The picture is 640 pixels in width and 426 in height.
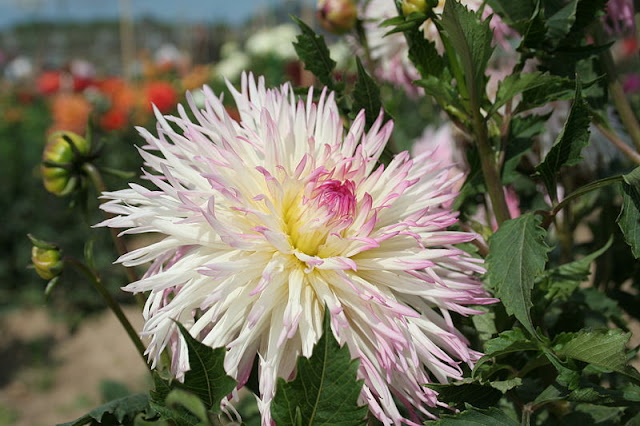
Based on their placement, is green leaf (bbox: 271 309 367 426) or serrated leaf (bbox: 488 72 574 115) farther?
A: serrated leaf (bbox: 488 72 574 115)

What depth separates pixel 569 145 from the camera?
57 centimetres

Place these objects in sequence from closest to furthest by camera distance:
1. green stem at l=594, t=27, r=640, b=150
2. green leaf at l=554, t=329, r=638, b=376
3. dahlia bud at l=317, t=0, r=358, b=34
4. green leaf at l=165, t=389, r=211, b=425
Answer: green leaf at l=165, t=389, r=211, b=425
green leaf at l=554, t=329, r=638, b=376
green stem at l=594, t=27, r=640, b=150
dahlia bud at l=317, t=0, r=358, b=34

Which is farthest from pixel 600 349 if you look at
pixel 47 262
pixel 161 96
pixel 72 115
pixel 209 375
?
pixel 72 115

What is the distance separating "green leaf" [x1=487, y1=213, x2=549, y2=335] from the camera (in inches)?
19.8

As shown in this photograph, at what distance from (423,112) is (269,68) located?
104cm

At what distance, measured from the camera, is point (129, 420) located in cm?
58

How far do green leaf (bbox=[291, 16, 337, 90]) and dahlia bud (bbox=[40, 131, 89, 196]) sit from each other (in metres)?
0.30

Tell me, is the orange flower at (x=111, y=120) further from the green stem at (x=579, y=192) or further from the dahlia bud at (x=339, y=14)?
the green stem at (x=579, y=192)

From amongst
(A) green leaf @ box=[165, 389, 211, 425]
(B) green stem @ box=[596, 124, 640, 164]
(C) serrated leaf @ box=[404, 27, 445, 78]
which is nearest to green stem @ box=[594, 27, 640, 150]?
(B) green stem @ box=[596, 124, 640, 164]

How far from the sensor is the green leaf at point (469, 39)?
0.52 metres

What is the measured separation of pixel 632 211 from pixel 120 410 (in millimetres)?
468

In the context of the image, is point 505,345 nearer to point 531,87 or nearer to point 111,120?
point 531,87

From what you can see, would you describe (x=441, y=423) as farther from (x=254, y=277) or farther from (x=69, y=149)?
(x=69, y=149)

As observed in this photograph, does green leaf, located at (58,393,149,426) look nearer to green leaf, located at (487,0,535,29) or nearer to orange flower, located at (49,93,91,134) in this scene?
green leaf, located at (487,0,535,29)
